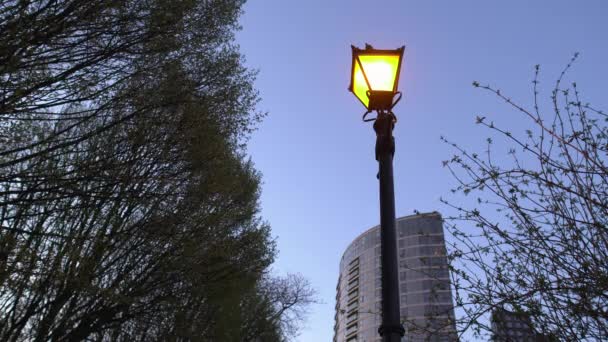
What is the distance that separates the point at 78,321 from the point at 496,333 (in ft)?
26.5

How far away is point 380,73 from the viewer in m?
2.99

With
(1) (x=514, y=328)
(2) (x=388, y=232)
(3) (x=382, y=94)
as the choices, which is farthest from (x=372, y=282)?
(2) (x=388, y=232)

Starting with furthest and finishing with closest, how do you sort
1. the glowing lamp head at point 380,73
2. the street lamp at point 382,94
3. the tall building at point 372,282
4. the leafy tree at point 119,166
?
the tall building at point 372,282
the leafy tree at point 119,166
the glowing lamp head at point 380,73
the street lamp at point 382,94

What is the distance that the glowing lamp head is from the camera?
2965 millimetres

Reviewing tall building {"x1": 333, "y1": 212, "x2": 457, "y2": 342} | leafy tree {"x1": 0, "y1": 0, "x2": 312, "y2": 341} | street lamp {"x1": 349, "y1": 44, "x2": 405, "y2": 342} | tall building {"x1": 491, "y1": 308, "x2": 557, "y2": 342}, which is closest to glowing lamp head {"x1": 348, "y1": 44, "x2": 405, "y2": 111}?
street lamp {"x1": 349, "y1": 44, "x2": 405, "y2": 342}

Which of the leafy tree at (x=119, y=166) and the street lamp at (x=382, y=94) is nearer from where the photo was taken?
the street lamp at (x=382, y=94)

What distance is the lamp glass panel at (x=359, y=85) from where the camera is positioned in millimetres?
3073

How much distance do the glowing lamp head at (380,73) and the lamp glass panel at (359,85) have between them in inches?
1.4

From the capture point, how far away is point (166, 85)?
708cm

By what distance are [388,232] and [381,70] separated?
4.08 feet

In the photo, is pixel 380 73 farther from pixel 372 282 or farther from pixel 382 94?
pixel 372 282

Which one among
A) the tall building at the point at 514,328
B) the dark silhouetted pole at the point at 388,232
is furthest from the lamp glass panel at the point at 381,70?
the tall building at the point at 514,328

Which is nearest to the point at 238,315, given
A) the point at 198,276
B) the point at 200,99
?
the point at 198,276

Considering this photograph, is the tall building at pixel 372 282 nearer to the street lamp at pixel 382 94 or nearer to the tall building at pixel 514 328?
the tall building at pixel 514 328
